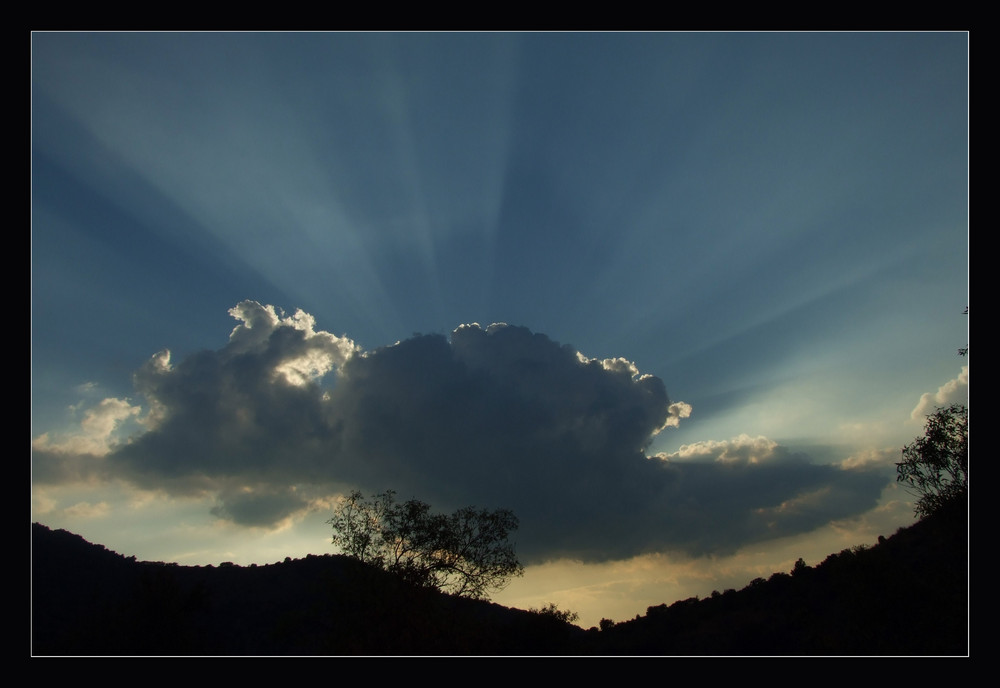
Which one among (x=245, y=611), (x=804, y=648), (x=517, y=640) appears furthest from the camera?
(x=517, y=640)

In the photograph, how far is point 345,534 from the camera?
38.5m

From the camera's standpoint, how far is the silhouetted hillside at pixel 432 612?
109ft

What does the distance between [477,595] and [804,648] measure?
46.5m

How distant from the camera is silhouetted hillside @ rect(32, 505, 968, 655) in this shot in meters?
33.4

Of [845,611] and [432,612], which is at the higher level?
[432,612]

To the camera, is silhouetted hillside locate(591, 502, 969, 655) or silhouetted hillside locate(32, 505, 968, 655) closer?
silhouetted hillside locate(32, 505, 968, 655)

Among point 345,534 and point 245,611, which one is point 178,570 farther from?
point 345,534

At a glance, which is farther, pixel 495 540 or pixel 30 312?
pixel 495 540

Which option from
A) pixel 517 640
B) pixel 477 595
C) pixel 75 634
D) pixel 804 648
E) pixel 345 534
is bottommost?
pixel 517 640

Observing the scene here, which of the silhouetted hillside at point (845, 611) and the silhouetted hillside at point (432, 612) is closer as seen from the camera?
the silhouetted hillside at point (432, 612)

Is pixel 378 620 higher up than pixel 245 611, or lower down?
higher up

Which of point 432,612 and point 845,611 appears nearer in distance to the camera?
point 432,612

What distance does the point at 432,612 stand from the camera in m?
32.4
